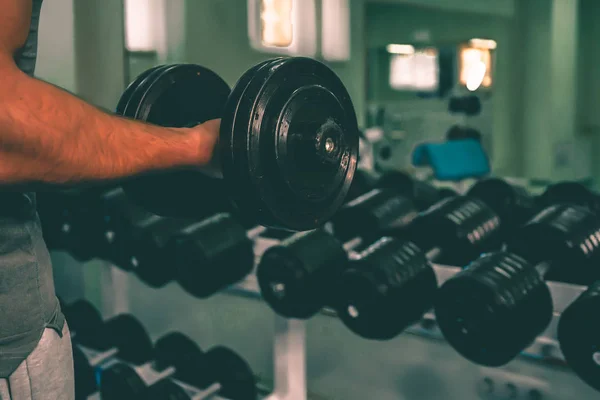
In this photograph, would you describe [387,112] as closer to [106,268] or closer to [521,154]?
[521,154]

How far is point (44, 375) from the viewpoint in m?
0.65

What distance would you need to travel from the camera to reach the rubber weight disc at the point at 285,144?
0.64 metres

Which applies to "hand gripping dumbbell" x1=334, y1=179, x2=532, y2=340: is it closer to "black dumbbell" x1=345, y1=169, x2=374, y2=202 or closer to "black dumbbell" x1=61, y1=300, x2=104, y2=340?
"black dumbbell" x1=345, y1=169, x2=374, y2=202

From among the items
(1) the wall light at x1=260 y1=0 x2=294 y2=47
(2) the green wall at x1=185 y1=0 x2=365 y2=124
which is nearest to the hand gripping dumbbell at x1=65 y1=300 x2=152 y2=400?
(2) the green wall at x1=185 y1=0 x2=365 y2=124

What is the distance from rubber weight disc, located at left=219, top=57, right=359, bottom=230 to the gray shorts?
24 cm

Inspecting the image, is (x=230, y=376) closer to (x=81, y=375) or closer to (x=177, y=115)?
(x=81, y=375)

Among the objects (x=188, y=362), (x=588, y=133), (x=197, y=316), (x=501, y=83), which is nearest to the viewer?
(x=188, y=362)

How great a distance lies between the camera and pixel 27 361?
0.64 metres

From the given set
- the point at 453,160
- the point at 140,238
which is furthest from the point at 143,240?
the point at 453,160

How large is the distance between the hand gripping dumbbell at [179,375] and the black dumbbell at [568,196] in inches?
35.2

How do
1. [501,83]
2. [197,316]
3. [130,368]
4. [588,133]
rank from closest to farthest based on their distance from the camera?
[130,368] → [197,316] → [501,83] → [588,133]

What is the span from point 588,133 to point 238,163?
18.0 ft

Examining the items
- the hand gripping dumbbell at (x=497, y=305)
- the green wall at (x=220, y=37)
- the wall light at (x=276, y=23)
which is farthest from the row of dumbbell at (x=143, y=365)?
the wall light at (x=276, y=23)

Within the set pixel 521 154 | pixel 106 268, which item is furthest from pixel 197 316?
pixel 521 154
